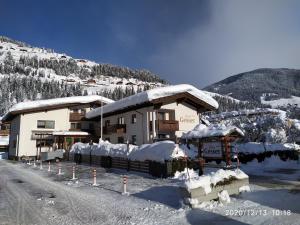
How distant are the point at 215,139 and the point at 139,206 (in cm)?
976

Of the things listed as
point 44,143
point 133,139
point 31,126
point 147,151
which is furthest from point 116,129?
point 147,151

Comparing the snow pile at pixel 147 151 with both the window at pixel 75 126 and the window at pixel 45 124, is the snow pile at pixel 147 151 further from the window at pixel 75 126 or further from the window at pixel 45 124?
the window at pixel 75 126

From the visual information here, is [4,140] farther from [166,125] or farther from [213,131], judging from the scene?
[213,131]

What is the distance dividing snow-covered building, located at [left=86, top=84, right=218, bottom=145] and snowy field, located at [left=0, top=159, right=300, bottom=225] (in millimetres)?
17464

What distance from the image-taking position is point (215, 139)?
65.4 ft

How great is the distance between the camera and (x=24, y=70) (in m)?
198

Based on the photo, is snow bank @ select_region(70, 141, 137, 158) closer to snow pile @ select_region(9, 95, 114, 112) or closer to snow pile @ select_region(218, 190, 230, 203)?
snow pile @ select_region(9, 95, 114, 112)

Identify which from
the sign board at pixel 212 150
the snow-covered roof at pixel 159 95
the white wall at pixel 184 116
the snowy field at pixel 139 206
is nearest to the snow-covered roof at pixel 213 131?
the sign board at pixel 212 150

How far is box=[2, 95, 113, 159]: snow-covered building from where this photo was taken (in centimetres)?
4372

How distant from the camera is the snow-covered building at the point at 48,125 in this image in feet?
143

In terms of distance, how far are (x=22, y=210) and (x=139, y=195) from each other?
5186mm

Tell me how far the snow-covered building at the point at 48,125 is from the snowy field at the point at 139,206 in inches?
1093

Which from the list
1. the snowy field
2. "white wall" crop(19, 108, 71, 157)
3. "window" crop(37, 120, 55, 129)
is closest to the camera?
the snowy field

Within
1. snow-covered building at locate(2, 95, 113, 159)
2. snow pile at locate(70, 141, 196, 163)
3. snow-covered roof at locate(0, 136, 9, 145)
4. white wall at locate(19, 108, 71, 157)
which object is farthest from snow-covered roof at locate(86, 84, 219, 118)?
snow-covered roof at locate(0, 136, 9, 145)
